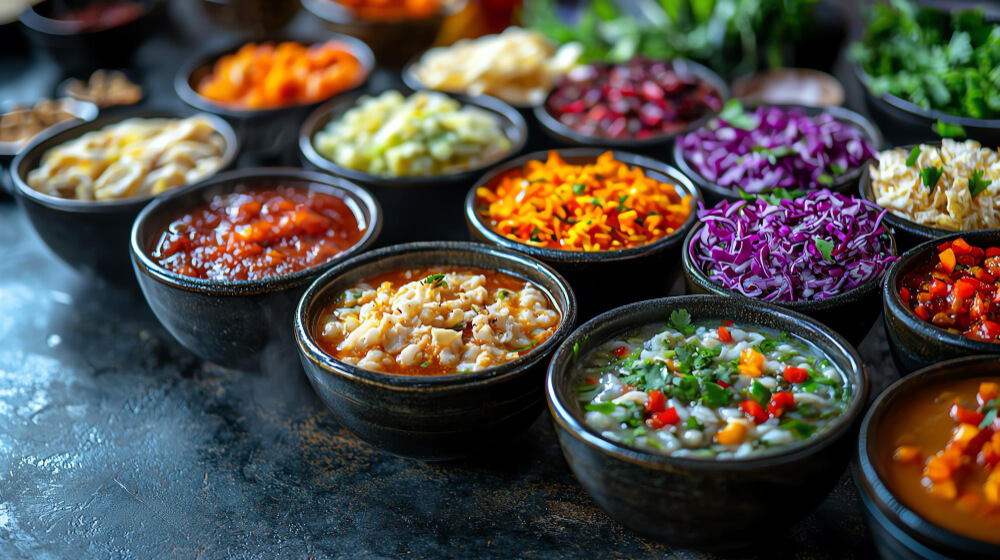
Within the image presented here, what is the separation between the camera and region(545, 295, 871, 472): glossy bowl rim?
1.88 meters

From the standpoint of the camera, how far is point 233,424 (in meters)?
2.84

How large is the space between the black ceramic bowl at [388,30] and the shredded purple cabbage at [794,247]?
99.7 inches

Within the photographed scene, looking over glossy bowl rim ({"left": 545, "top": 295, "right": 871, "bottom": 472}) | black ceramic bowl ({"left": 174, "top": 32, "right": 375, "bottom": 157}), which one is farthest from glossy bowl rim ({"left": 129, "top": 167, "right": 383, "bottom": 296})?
glossy bowl rim ({"left": 545, "top": 295, "right": 871, "bottom": 472})

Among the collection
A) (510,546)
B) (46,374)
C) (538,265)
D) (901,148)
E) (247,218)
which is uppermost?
(901,148)

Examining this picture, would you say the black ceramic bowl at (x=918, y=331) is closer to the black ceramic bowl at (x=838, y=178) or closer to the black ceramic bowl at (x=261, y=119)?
the black ceramic bowl at (x=838, y=178)

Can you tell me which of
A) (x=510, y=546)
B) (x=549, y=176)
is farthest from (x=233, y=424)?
(x=549, y=176)

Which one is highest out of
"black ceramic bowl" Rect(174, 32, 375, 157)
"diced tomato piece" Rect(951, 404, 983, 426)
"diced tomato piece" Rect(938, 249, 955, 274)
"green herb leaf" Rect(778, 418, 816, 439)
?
"diced tomato piece" Rect(938, 249, 955, 274)

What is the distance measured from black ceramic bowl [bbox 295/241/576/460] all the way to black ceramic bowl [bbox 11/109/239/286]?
1.02m

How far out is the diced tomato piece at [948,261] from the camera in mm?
2421

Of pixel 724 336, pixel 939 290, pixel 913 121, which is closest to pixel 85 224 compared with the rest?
pixel 724 336

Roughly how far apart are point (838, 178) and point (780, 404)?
133 centimetres

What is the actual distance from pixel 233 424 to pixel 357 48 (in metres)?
2.49

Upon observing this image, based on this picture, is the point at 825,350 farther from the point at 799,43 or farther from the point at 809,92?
the point at 799,43

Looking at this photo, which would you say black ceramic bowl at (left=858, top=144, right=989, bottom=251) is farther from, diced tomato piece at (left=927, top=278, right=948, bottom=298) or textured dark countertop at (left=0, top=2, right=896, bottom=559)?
textured dark countertop at (left=0, top=2, right=896, bottom=559)
